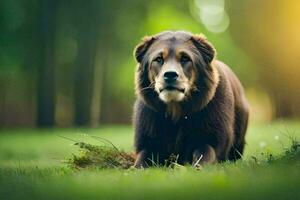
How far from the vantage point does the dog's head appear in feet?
26.8

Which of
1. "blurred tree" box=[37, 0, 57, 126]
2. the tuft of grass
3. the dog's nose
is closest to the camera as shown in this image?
the dog's nose

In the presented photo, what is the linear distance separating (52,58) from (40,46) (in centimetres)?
104

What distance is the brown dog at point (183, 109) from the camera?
8.49 m

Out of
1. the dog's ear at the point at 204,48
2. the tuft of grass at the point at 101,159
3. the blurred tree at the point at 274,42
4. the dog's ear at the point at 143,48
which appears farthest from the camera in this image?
the blurred tree at the point at 274,42

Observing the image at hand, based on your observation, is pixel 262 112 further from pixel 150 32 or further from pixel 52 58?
pixel 52 58

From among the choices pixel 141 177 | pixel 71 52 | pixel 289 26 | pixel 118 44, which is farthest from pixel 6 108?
pixel 141 177

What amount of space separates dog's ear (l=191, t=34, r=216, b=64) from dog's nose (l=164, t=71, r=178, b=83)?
781 mm

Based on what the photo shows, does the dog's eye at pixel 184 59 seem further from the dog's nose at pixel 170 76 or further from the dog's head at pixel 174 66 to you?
the dog's nose at pixel 170 76

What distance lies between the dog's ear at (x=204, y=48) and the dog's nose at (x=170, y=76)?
2.56 feet

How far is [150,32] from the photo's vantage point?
29.3m

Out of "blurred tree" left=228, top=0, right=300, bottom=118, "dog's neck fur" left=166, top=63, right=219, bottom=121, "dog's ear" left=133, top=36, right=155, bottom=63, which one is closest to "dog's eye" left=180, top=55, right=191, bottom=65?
"dog's neck fur" left=166, top=63, right=219, bottom=121

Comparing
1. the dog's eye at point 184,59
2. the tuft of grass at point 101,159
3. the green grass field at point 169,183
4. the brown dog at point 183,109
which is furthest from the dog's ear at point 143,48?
the green grass field at point 169,183

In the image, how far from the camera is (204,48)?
8.77m

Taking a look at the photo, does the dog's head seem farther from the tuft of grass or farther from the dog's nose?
the tuft of grass
